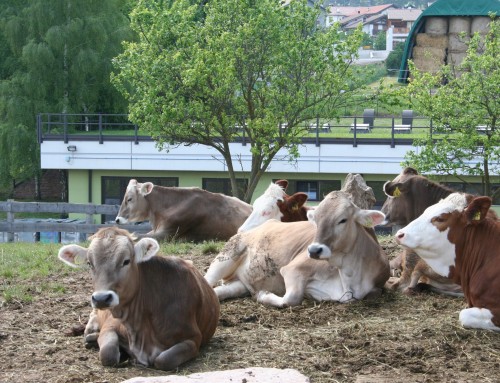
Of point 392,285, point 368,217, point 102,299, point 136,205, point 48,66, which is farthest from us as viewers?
point 48,66

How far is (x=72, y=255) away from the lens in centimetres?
770

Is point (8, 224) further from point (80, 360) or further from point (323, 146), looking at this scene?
point (323, 146)

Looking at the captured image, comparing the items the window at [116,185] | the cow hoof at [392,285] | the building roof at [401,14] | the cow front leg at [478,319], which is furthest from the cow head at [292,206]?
the building roof at [401,14]

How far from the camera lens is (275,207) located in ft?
39.7

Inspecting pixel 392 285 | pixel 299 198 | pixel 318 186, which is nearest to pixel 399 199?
pixel 299 198

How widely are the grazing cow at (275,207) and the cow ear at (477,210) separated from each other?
145 inches

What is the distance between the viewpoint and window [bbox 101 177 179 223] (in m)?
39.7

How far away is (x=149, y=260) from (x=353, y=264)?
2.60 meters

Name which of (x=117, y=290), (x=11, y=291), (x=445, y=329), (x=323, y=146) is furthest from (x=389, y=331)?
(x=323, y=146)

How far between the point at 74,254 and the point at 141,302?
66 cm

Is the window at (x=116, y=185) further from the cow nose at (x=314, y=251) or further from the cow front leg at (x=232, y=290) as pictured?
the cow nose at (x=314, y=251)

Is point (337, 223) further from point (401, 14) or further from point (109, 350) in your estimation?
point (401, 14)

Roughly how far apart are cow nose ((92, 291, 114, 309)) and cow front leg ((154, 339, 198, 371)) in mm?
594

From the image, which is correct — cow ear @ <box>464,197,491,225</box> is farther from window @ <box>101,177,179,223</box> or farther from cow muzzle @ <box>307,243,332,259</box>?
window @ <box>101,177,179,223</box>
